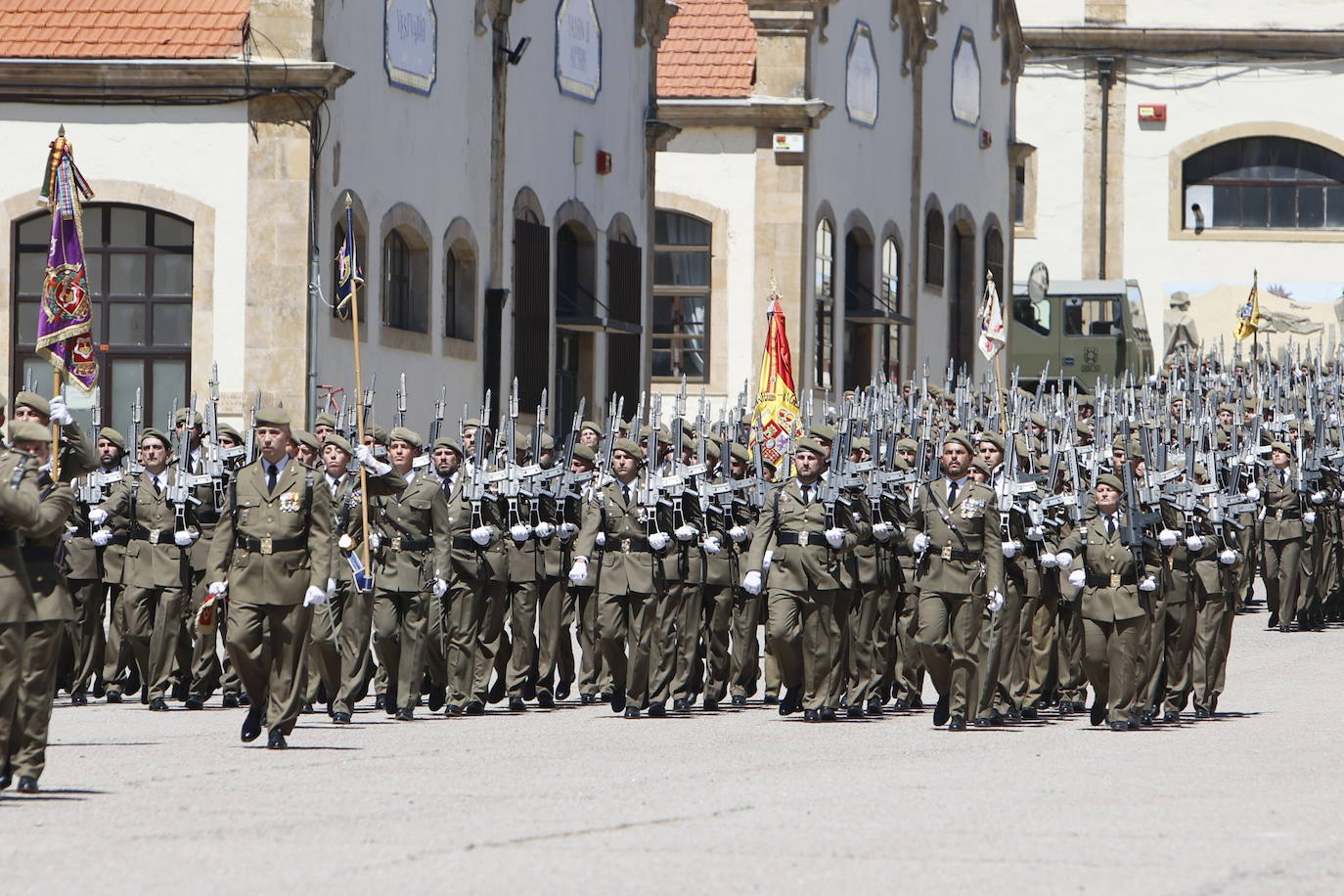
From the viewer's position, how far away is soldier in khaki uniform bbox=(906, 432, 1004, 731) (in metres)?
15.3

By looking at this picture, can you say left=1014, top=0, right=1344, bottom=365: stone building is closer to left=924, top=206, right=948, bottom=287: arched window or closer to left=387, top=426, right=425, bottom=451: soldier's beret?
left=924, top=206, right=948, bottom=287: arched window

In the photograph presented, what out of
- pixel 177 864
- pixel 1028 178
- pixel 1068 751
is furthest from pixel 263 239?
pixel 1028 178

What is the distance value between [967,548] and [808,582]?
1.05 m

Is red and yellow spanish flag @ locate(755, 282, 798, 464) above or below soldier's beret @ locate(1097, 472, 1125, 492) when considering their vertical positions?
above

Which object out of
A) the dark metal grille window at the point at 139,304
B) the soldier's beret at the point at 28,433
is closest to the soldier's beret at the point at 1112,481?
the soldier's beret at the point at 28,433

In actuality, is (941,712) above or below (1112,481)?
below

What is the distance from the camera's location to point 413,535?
51.5ft

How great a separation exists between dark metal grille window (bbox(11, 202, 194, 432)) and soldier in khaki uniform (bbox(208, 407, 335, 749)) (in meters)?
11.3

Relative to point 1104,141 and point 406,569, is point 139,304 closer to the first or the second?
point 406,569

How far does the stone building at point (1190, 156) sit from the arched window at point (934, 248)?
13450 millimetres

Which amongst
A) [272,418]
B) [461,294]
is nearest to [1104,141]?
[461,294]

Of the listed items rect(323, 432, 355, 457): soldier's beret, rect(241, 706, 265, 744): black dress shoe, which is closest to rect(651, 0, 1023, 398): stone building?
rect(323, 432, 355, 457): soldier's beret

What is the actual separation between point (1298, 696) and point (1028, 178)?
1619 inches

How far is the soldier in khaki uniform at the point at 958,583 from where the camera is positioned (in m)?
15.3
